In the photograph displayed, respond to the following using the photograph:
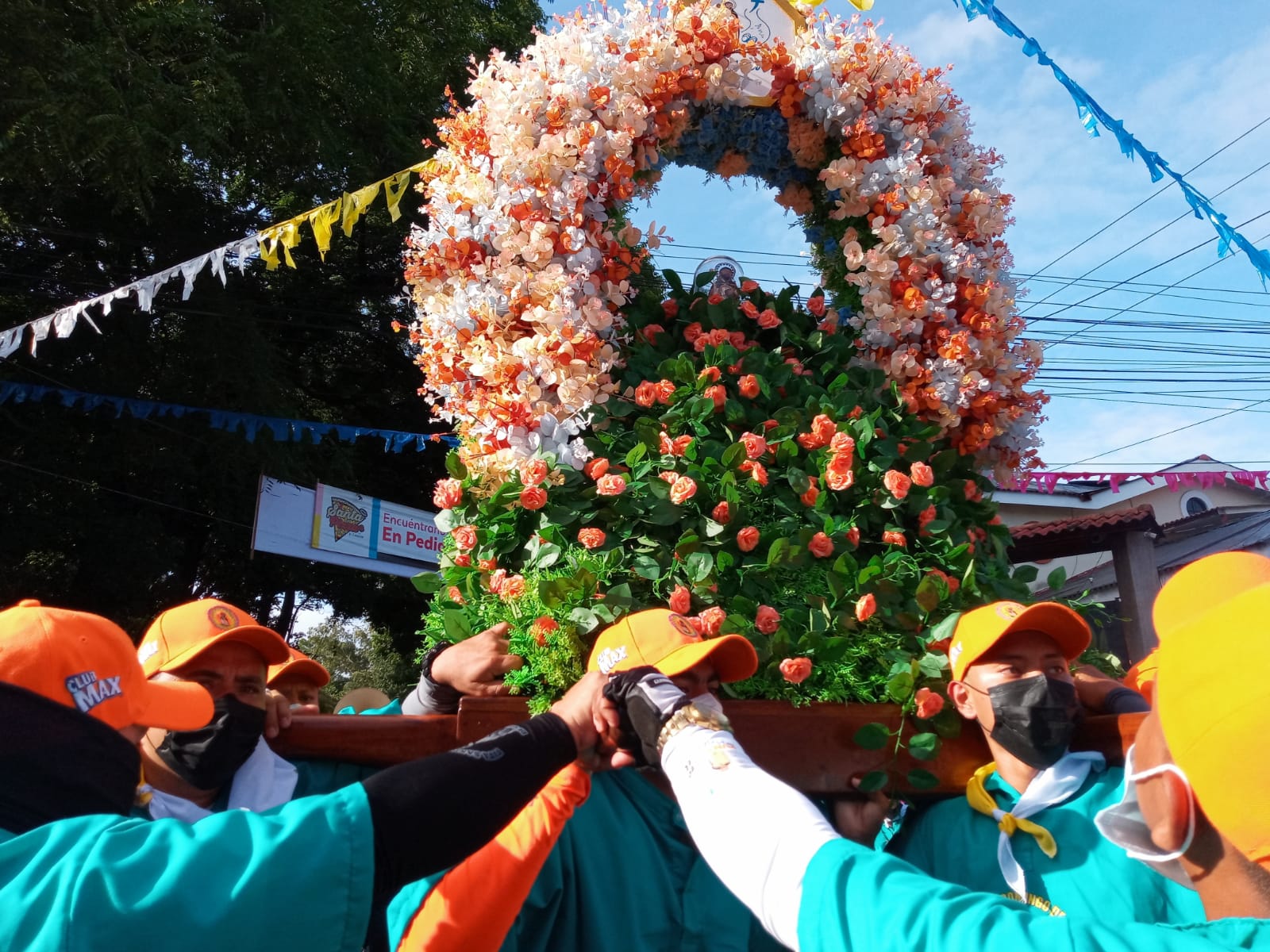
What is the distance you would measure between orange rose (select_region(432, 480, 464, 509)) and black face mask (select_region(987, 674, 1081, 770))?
1.42 meters

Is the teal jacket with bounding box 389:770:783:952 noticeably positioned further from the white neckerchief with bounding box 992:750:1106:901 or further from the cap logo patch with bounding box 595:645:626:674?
the white neckerchief with bounding box 992:750:1106:901

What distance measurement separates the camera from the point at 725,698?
2.20 meters

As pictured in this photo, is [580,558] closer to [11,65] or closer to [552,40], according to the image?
[552,40]

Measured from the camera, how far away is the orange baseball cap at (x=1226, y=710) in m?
1.04

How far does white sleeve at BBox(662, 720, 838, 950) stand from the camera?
4.02ft

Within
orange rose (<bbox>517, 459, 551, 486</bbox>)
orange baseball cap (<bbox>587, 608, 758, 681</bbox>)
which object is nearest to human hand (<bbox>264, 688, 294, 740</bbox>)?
orange baseball cap (<bbox>587, 608, 758, 681</bbox>)

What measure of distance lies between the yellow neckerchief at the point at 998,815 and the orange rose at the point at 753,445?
93 cm

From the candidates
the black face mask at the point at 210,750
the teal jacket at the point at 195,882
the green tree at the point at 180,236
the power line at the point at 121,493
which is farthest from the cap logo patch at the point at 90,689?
the power line at the point at 121,493

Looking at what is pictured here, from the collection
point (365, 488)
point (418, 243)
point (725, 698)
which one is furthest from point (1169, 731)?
point (365, 488)

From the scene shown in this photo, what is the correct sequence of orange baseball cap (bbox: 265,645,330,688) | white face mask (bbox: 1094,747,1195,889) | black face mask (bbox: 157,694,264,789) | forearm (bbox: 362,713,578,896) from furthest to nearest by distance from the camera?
orange baseball cap (bbox: 265,645,330,688) → black face mask (bbox: 157,694,264,789) → forearm (bbox: 362,713,578,896) → white face mask (bbox: 1094,747,1195,889)

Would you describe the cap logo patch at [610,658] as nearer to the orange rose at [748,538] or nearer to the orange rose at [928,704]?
the orange rose at [748,538]

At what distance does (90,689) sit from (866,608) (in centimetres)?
165

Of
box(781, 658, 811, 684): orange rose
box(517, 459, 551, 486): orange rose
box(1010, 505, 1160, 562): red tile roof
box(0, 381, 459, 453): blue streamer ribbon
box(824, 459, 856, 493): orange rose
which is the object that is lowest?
box(781, 658, 811, 684): orange rose

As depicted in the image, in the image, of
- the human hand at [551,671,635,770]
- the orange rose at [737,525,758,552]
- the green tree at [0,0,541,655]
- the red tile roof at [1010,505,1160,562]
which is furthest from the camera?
the red tile roof at [1010,505,1160,562]
